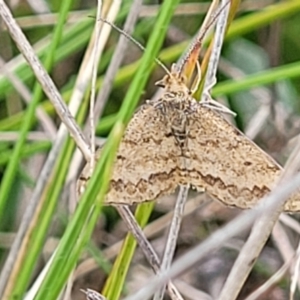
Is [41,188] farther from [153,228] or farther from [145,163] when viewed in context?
[153,228]

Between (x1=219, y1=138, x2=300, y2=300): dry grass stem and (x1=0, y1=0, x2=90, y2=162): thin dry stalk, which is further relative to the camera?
(x1=0, y1=0, x2=90, y2=162): thin dry stalk

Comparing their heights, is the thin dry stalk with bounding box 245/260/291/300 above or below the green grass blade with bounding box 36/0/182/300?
below

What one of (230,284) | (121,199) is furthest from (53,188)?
(230,284)

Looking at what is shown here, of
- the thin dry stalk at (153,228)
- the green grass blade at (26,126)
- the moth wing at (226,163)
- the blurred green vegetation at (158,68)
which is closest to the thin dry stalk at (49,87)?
the green grass blade at (26,126)

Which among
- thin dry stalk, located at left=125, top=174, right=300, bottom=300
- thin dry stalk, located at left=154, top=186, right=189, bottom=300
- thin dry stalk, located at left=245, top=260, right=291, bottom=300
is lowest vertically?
thin dry stalk, located at left=245, top=260, right=291, bottom=300

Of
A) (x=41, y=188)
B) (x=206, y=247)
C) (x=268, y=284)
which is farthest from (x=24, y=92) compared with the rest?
(x=206, y=247)

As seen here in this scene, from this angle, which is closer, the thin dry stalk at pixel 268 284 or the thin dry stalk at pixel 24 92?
the thin dry stalk at pixel 268 284

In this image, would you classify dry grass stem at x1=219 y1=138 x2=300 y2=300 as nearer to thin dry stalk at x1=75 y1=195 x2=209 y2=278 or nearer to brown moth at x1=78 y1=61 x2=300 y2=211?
brown moth at x1=78 y1=61 x2=300 y2=211

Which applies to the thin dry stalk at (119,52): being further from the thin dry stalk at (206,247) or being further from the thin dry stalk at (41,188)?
the thin dry stalk at (206,247)

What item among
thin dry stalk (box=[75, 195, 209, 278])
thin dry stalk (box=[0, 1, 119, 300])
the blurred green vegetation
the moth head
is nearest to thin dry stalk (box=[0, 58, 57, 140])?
the blurred green vegetation
